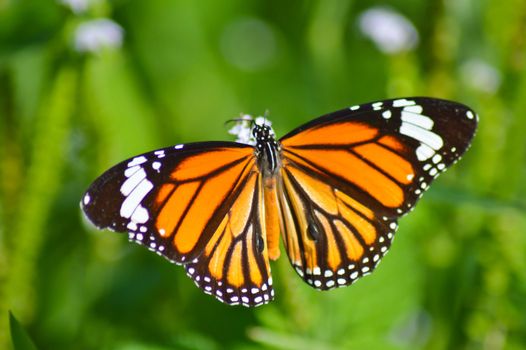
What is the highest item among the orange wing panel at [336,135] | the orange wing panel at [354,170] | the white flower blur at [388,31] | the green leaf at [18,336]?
the white flower blur at [388,31]

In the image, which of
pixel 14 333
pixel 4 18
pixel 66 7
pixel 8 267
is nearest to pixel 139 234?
pixel 14 333

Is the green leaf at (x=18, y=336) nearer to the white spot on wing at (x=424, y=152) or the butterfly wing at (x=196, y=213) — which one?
the butterfly wing at (x=196, y=213)

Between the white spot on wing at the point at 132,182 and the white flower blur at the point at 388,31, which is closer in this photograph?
the white spot on wing at the point at 132,182

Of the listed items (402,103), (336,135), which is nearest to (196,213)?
(336,135)

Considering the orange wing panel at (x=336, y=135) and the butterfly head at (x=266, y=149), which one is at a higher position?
the orange wing panel at (x=336, y=135)

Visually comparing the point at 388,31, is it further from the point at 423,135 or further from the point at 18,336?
the point at 18,336

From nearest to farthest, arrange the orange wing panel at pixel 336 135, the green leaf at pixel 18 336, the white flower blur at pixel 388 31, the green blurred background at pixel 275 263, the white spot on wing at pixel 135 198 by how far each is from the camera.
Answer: the green leaf at pixel 18 336
the white spot on wing at pixel 135 198
the orange wing panel at pixel 336 135
the green blurred background at pixel 275 263
the white flower blur at pixel 388 31

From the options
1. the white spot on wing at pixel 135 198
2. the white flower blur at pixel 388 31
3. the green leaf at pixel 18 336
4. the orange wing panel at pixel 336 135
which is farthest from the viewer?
the white flower blur at pixel 388 31

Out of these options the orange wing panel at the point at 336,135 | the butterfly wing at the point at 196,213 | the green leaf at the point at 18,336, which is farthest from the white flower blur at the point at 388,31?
the green leaf at the point at 18,336
